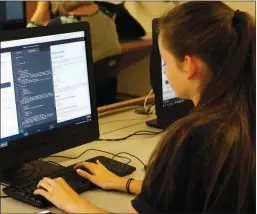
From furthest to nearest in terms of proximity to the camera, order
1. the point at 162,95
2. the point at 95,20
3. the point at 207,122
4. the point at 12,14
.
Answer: the point at 12,14 < the point at 95,20 < the point at 162,95 < the point at 207,122

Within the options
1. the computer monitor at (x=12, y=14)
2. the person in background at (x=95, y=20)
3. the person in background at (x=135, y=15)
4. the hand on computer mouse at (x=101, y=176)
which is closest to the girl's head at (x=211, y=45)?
the hand on computer mouse at (x=101, y=176)

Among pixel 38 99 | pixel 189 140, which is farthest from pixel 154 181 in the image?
pixel 38 99

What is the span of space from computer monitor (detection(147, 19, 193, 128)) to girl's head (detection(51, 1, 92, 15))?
1078 millimetres

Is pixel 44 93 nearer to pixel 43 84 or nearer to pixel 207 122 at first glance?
pixel 43 84

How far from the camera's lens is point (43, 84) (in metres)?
1.44

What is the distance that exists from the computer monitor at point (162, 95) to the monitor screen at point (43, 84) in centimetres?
36

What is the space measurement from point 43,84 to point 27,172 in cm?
27

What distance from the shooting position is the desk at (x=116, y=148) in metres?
1.32

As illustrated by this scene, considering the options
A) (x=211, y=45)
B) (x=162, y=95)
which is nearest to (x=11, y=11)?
(x=162, y=95)

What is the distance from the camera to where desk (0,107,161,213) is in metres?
1.32

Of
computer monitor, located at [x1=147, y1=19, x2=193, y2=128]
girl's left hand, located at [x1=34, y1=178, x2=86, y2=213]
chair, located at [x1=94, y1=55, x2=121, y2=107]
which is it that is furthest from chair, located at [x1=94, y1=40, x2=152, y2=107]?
girl's left hand, located at [x1=34, y1=178, x2=86, y2=213]

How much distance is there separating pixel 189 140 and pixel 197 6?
32 cm

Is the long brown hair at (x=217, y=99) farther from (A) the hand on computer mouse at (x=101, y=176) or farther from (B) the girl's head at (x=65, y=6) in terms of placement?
(B) the girl's head at (x=65, y=6)

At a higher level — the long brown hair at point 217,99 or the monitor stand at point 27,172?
the long brown hair at point 217,99
